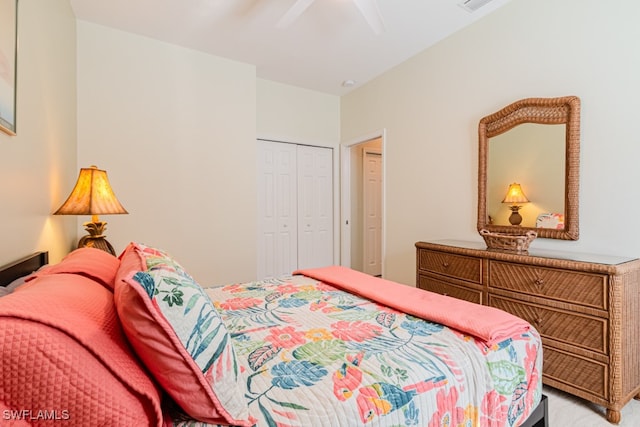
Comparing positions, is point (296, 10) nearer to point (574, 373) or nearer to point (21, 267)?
point (21, 267)

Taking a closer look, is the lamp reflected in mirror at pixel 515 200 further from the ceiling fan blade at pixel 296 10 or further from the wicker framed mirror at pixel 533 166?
the ceiling fan blade at pixel 296 10

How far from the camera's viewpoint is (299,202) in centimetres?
424

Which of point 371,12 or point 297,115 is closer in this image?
point 371,12

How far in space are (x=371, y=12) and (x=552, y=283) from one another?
202 centimetres

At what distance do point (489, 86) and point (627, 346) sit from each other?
2041mm

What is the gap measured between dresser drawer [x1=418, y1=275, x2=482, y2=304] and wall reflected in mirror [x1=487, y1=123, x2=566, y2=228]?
0.66m

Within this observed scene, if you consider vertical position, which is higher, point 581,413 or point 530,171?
point 530,171

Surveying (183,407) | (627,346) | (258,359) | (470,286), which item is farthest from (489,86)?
(183,407)

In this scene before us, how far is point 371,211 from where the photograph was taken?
193 inches

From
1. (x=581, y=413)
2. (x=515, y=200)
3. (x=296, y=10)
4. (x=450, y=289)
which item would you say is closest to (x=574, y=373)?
(x=581, y=413)

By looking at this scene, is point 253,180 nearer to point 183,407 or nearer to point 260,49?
point 260,49

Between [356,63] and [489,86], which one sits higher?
[356,63]

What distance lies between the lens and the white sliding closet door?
399 centimetres

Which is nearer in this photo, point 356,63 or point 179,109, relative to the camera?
point 179,109
